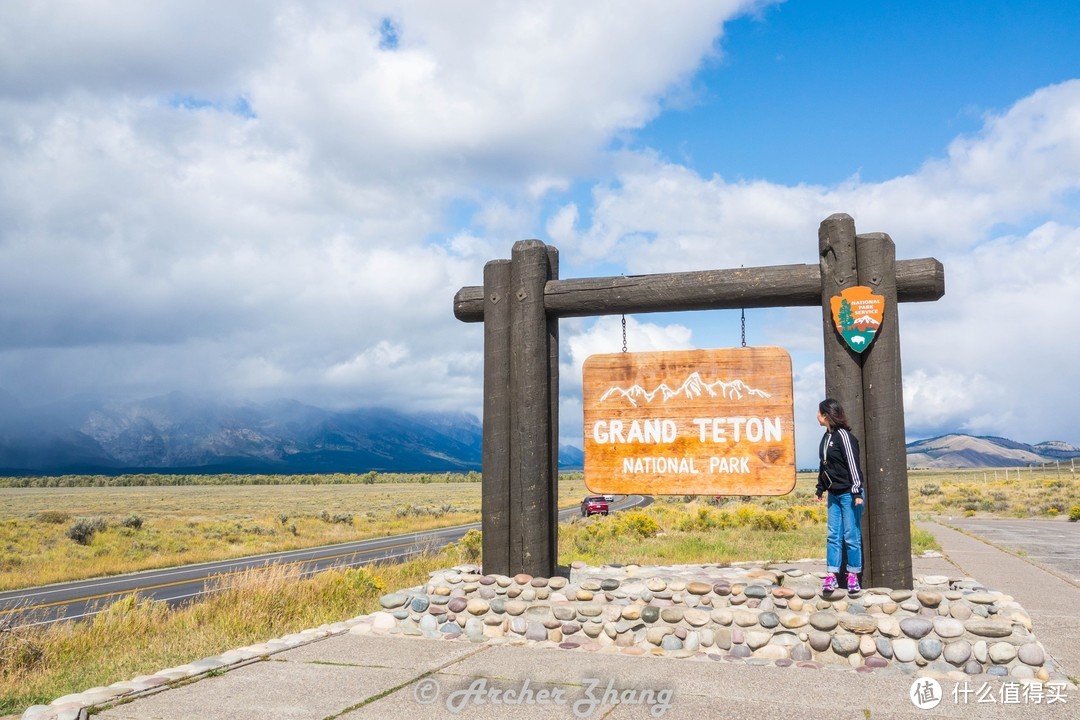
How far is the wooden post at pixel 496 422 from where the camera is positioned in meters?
7.85

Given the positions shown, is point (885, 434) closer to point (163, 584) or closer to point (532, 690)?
point (532, 690)

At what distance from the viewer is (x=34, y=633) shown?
7773 mm

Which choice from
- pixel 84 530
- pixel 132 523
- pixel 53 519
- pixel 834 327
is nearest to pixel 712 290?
pixel 834 327

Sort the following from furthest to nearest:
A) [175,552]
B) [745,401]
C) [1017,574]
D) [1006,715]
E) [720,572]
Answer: [175,552]
[1017,574]
[720,572]
[745,401]
[1006,715]

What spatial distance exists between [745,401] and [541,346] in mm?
2109

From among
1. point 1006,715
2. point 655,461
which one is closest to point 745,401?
point 655,461

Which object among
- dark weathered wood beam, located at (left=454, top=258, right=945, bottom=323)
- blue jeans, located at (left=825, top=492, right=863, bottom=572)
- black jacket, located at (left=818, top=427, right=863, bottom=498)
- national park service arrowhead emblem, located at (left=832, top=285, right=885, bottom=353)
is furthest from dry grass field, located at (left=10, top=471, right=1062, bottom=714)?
national park service arrowhead emblem, located at (left=832, top=285, right=885, bottom=353)

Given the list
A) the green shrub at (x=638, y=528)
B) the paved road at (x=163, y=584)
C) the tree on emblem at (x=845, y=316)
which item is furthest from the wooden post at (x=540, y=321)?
the green shrub at (x=638, y=528)

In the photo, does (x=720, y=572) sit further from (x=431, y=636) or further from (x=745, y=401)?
(x=431, y=636)

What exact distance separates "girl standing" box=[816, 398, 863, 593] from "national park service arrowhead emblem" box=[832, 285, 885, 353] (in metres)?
0.61

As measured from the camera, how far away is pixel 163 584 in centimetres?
1800

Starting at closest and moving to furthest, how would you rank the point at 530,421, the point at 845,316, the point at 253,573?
the point at 845,316 < the point at 530,421 < the point at 253,573

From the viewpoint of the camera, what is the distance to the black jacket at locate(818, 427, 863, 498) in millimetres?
6516

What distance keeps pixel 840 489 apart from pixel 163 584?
16.7 metres
